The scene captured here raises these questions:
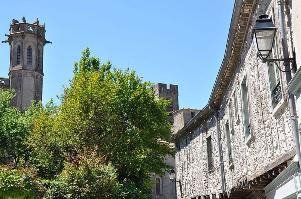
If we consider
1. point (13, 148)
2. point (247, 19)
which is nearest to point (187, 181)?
point (13, 148)

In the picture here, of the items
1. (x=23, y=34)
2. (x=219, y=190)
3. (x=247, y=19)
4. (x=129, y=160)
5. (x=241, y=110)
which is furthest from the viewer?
(x=23, y=34)

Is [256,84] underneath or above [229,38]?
underneath

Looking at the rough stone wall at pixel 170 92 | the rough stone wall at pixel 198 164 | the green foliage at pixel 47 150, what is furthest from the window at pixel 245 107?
the rough stone wall at pixel 170 92

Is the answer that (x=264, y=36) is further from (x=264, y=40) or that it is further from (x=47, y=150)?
(x=47, y=150)

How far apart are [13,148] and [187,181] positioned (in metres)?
11.3

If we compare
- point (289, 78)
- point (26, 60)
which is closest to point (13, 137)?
point (289, 78)

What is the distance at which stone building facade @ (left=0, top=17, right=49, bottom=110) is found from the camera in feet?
199

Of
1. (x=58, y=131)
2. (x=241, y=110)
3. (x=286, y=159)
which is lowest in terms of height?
(x=286, y=159)

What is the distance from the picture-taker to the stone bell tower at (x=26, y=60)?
200 feet

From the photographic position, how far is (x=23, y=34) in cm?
6203

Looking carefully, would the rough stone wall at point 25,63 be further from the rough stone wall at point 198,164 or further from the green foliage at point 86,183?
the green foliage at point 86,183

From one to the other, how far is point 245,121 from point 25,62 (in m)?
52.9

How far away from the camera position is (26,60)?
204 feet

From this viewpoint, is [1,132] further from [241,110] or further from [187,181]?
[241,110]
